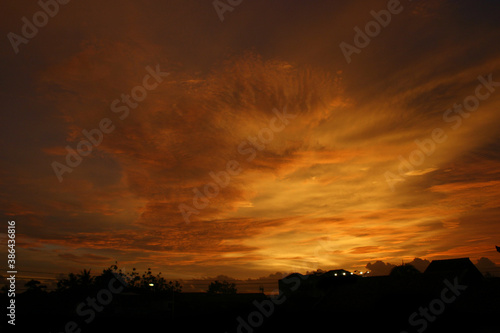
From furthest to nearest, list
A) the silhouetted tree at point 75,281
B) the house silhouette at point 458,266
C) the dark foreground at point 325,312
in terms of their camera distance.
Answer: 1. the silhouetted tree at point 75,281
2. the house silhouette at point 458,266
3. the dark foreground at point 325,312

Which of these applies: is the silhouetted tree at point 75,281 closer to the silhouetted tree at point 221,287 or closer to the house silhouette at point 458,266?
the silhouetted tree at point 221,287

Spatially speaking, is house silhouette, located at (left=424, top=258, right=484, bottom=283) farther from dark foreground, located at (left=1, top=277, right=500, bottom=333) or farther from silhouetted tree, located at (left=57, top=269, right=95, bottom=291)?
silhouetted tree, located at (left=57, top=269, right=95, bottom=291)

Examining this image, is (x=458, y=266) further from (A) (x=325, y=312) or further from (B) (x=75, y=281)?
(B) (x=75, y=281)

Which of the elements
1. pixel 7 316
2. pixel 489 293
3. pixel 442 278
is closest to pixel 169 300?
pixel 7 316

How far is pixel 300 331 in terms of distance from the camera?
1214 inches

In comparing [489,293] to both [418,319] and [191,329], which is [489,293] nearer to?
[418,319]

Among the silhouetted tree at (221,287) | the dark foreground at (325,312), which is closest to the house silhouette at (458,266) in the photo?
the dark foreground at (325,312)

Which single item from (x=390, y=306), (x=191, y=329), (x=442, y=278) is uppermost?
(x=442, y=278)

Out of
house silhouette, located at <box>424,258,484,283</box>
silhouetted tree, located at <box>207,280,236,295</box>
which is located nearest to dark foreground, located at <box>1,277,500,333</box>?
house silhouette, located at <box>424,258,484,283</box>

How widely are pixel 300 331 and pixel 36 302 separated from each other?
41790 millimetres

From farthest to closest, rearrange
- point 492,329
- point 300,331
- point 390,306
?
point 300,331 → point 390,306 → point 492,329

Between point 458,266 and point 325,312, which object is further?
point 458,266

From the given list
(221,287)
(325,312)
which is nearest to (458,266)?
(325,312)

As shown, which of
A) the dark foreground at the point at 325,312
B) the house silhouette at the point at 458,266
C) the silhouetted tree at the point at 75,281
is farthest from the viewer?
the silhouetted tree at the point at 75,281
